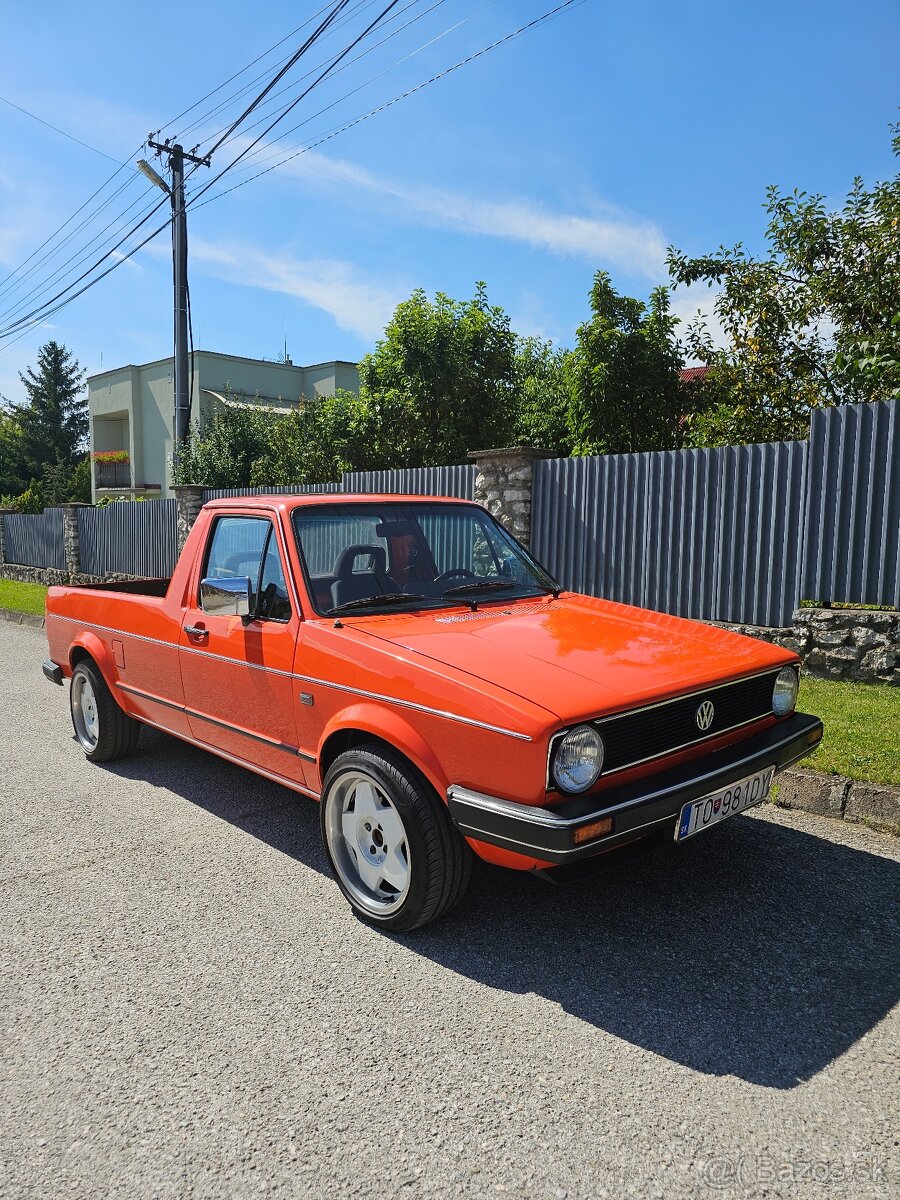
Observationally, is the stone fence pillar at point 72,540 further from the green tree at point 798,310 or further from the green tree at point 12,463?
the green tree at point 12,463

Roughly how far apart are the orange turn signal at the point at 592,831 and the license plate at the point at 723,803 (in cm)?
38

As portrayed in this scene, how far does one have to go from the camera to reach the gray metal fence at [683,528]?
26.1ft

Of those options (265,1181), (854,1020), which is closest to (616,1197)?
(265,1181)

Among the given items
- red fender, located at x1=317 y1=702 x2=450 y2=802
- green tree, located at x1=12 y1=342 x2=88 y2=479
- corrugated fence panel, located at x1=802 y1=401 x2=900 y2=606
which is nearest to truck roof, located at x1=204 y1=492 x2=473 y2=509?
red fender, located at x1=317 y1=702 x2=450 y2=802

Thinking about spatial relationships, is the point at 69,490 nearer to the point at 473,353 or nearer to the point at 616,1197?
the point at 473,353

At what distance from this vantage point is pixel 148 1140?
2.21m

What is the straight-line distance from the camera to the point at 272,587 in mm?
4098

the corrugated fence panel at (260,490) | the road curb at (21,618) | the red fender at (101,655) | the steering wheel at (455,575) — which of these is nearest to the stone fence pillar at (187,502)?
the corrugated fence panel at (260,490)

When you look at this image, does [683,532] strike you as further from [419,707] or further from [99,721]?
[419,707]

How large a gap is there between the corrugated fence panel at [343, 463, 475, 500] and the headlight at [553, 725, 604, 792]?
7.44 metres

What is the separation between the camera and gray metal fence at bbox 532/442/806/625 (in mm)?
7961

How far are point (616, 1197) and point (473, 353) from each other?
1790 cm

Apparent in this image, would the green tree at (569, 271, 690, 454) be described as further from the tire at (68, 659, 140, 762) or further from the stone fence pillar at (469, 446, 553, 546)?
the tire at (68, 659, 140, 762)

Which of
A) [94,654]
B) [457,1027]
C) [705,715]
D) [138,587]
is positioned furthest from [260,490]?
[457,1027]
